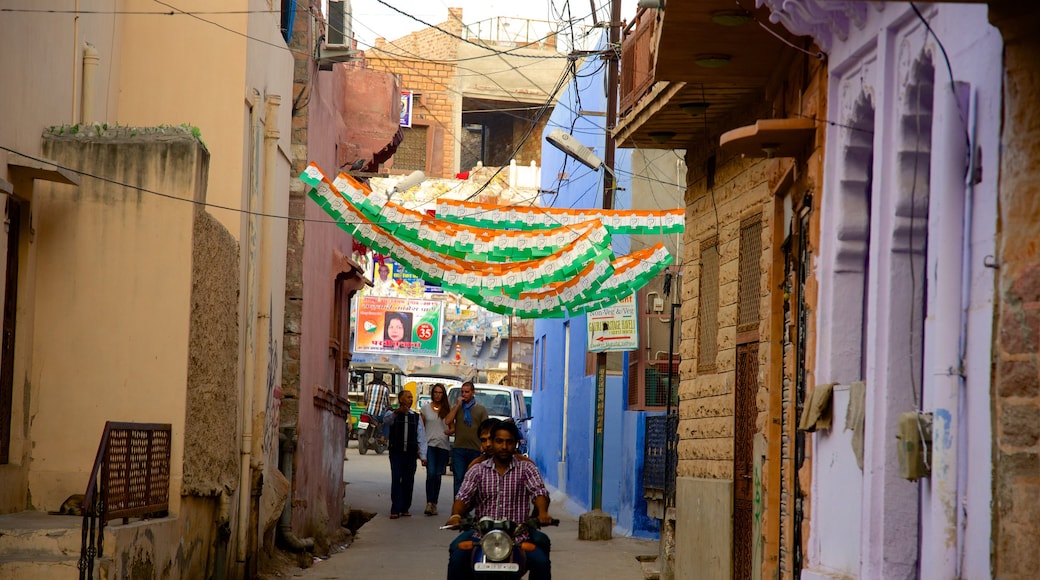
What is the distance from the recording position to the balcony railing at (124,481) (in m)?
8.98

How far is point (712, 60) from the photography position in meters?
10.6

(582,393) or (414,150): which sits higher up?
(414,150)

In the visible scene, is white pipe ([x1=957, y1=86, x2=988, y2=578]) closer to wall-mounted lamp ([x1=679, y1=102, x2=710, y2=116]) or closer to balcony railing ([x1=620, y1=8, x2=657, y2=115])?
wall-mounted lamp ([x1=679, y1=102, x2=710, y2=116])

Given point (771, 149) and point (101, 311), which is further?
point (101, 311)

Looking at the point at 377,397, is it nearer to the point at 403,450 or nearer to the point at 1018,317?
the point at 403,450

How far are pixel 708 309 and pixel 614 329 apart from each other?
561cm

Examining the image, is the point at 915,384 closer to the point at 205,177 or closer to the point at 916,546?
the point at 916,546

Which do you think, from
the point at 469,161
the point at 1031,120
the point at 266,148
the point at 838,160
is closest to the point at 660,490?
the point at 266,148

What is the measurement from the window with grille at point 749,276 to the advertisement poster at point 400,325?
38.3 m

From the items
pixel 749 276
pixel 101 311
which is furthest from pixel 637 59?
pixel 101 311

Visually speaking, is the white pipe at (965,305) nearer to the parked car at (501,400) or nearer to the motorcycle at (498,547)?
the motorcycle at (498,547)

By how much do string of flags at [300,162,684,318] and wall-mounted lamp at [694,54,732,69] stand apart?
15.9 feet

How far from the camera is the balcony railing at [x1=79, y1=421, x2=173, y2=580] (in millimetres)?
Answer: 8984

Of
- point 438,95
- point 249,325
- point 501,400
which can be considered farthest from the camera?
point 438,95
